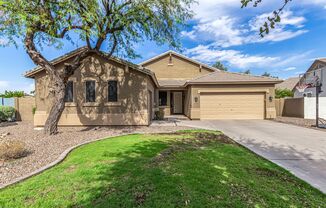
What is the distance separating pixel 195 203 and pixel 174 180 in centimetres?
93

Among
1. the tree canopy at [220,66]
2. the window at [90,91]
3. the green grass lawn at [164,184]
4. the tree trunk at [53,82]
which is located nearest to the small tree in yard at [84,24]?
the tree trunk at [53,82]

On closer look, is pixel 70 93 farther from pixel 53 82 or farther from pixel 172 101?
pixel 172 101

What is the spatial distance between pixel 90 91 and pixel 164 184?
35.8 ft

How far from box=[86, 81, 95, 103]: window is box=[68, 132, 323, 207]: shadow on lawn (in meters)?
8.55

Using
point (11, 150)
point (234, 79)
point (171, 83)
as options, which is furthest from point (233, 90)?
point (11, 150)

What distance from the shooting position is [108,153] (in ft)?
22.5

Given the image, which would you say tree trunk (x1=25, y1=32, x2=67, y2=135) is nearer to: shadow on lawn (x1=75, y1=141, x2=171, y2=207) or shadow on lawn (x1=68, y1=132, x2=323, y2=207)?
shadow on lawn (x1=75, y1=141, x2=171, y2=207)

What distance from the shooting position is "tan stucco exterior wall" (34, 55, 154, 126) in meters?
13.7

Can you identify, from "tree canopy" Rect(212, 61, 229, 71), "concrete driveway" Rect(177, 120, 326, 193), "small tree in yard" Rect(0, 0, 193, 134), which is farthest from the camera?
"tree canopy" Rect(212, 61, 229, 71)

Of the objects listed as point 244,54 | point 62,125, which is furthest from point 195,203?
point 244,54

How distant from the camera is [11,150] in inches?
258

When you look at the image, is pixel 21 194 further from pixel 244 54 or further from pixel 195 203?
pixel 244 54

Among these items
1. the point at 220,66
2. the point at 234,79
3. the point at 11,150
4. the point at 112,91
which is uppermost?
the point at 220,66

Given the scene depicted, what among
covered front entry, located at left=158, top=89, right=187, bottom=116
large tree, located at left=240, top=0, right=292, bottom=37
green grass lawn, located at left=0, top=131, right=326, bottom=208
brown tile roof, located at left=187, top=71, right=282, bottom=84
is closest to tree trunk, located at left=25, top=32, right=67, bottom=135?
green grass lawn, located at left=0, top=131, right=326, bottom=208
